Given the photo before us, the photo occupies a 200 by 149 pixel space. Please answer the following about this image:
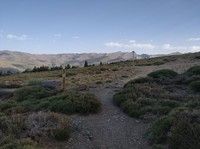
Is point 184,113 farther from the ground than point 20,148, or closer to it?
farther from the ground

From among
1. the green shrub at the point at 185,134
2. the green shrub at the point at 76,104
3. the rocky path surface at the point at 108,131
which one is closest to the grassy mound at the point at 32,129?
the rocky path surface at the point at 108,131

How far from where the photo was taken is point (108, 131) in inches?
677

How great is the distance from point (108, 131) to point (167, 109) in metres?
3.54

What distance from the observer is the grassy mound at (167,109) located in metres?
13.8

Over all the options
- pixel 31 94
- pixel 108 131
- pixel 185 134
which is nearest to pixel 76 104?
pixel 108 131

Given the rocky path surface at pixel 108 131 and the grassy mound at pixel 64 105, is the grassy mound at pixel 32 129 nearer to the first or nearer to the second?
the rocky path surface at pixel 108 131

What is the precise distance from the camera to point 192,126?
13.9m

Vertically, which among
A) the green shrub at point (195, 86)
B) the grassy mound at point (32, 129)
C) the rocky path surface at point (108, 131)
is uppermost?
the green shrub at point (195, 86)

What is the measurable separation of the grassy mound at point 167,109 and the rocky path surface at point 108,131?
0.55 metres

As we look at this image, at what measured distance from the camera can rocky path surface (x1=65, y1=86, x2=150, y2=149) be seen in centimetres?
1544

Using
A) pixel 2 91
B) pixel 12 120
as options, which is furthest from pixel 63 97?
pixel 2 91

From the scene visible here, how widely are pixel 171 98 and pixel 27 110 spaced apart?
8011 mm

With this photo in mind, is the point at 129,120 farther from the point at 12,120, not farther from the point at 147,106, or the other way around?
the point at 12,120

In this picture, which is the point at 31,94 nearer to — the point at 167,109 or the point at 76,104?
the point at 76,104
